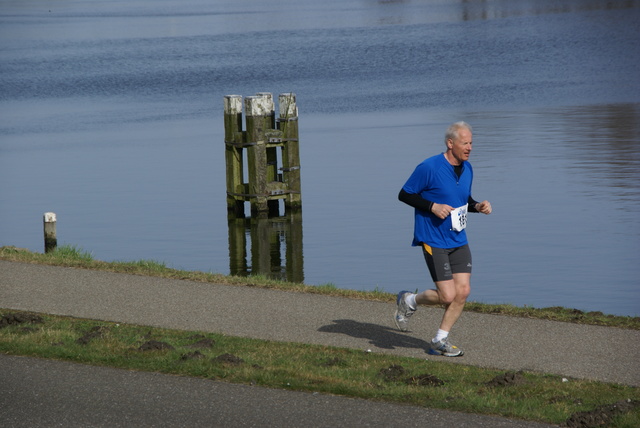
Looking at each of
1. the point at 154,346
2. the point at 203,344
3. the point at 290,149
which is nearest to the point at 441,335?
the point at 203,344

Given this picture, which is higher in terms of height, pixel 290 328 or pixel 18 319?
pixel 18 319

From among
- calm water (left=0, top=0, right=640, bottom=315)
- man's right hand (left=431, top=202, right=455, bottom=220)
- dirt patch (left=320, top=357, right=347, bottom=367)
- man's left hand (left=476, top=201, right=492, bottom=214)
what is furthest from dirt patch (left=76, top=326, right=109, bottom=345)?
calm water (left=0, top=0, right=640, bottom=315)

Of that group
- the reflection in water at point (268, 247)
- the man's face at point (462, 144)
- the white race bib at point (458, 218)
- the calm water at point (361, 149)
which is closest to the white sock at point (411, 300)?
the white race bib at point (458, 218)

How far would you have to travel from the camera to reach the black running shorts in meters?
8.70

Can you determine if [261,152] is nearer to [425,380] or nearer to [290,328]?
[290,328]

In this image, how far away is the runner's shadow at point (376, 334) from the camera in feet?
30.5

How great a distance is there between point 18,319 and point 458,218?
159 inches

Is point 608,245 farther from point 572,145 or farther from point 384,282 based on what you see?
point 572,145

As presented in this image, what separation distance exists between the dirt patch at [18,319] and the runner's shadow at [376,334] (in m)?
2.54

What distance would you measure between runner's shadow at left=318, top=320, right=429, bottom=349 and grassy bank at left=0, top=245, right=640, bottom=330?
44.4 inches

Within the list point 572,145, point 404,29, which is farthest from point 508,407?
point 404,29

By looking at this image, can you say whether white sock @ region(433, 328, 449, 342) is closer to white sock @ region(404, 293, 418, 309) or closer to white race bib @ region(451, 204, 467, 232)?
white sock @ region(404, 293, 418, 309)

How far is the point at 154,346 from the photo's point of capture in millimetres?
8875

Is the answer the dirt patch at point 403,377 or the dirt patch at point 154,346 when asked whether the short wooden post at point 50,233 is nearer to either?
the dirt patch at point 154,346
